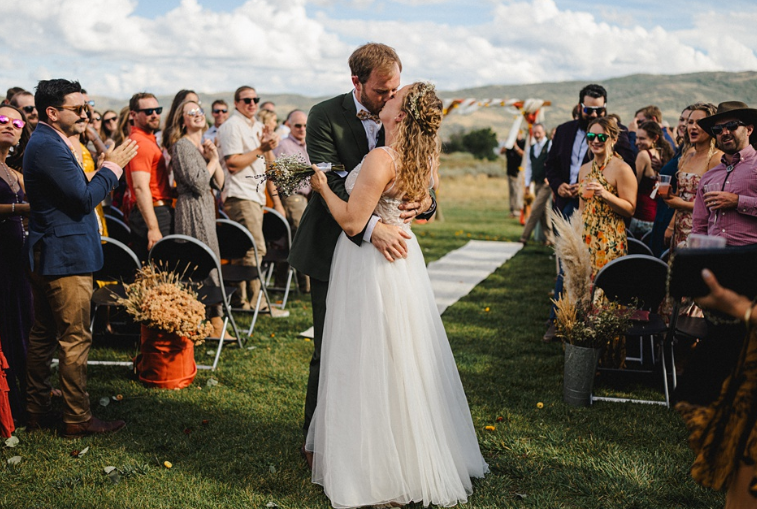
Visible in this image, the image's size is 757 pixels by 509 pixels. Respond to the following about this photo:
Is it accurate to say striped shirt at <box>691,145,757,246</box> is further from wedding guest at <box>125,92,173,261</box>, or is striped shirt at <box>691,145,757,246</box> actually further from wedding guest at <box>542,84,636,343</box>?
wedding guest at <box>125,92,173,261</box>

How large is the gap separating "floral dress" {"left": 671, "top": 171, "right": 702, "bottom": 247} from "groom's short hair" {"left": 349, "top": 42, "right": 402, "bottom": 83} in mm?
3393

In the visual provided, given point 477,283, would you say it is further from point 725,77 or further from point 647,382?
point 725,77

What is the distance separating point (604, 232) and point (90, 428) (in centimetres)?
439

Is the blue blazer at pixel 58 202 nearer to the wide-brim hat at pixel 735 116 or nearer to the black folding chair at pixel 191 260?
the black folding chair at pixel 191 260

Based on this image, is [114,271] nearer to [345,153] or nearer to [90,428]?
[90,428]

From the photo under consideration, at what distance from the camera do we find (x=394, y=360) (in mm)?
3328

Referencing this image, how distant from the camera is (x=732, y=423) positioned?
7.82 feet

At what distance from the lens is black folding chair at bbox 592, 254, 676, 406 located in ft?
16.0

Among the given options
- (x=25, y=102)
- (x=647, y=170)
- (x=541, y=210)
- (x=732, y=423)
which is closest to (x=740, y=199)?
(x=732, y=423)

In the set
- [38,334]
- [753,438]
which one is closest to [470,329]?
[38,334]

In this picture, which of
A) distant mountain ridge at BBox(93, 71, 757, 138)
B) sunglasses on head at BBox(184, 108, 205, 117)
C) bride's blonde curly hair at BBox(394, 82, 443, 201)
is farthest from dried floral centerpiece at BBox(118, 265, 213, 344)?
distant mountain ridge at BBox(93, 71, 757, 138)

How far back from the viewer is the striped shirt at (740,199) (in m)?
4.36

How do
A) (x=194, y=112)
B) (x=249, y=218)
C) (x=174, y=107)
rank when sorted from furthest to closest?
(x=249, y=218) → (x=174, y=107) → (x=194, y=112)

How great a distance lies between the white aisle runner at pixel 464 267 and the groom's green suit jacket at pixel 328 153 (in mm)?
3205
